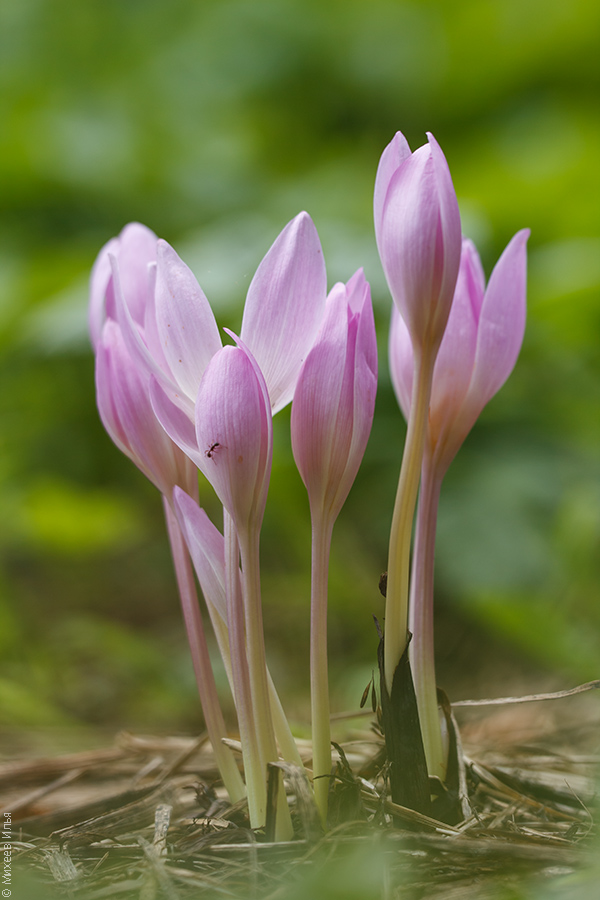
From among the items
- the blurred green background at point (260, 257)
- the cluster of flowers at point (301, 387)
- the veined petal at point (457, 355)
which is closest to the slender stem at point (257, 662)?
the cluster of flowers at point (301, 387)

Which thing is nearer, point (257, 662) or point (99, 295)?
point (257, 662)

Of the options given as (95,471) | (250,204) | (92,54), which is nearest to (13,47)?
(92,54)

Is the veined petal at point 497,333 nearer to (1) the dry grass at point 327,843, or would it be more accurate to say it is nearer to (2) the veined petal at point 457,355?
(2) the veined petal at point 457,355

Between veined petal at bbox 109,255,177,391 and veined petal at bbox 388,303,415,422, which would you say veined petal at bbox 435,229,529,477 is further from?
veined petal at bbox 109,255,177,391

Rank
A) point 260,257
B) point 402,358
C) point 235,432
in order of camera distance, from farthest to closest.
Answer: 1. point 260,257
2. point 402,358
3. point 235,432

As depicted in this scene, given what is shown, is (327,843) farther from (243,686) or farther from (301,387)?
(301,387)

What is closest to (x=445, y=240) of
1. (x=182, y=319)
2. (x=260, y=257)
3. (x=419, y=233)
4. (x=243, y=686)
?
(x=419, y=233)
